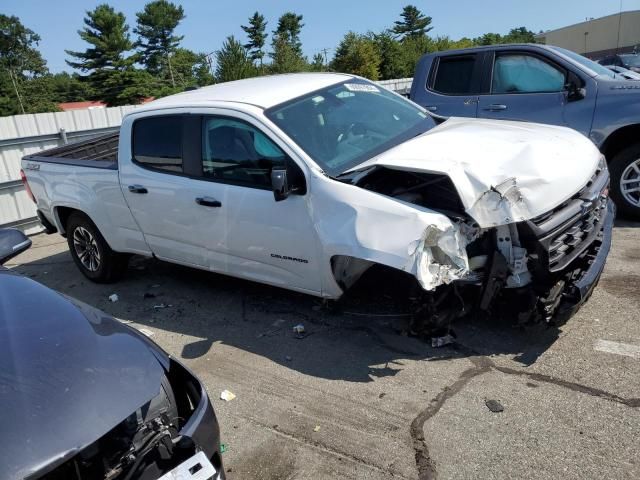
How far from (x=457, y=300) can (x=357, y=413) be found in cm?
104

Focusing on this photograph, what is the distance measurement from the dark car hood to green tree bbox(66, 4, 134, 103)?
63.8 metres

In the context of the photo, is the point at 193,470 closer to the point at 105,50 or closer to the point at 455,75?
the point at 455,75

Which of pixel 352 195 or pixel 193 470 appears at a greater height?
pixel 352 195

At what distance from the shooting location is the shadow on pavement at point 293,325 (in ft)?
12.2

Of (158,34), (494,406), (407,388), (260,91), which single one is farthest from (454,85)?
(158,34)

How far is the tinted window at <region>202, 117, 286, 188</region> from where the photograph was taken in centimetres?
408

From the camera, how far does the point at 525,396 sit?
316cm

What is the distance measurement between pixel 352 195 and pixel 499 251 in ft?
3.28

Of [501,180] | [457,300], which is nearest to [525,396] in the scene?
[457,300]

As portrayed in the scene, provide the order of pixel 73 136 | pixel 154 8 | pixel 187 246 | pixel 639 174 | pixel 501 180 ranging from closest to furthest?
pixel 501 180 < pixel 187 246 < pixel 639 174 < pixel 73 136 < pixel 154 8

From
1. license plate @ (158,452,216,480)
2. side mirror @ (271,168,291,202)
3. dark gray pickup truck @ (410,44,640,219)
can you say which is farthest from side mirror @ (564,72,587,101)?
license plate @ (158,452,216,480)

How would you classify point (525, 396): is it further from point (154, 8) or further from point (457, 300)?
point (154, 8)

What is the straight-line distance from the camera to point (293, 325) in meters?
4.41

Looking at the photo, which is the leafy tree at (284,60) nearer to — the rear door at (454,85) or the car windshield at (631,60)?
the car windshield at (631,60)
